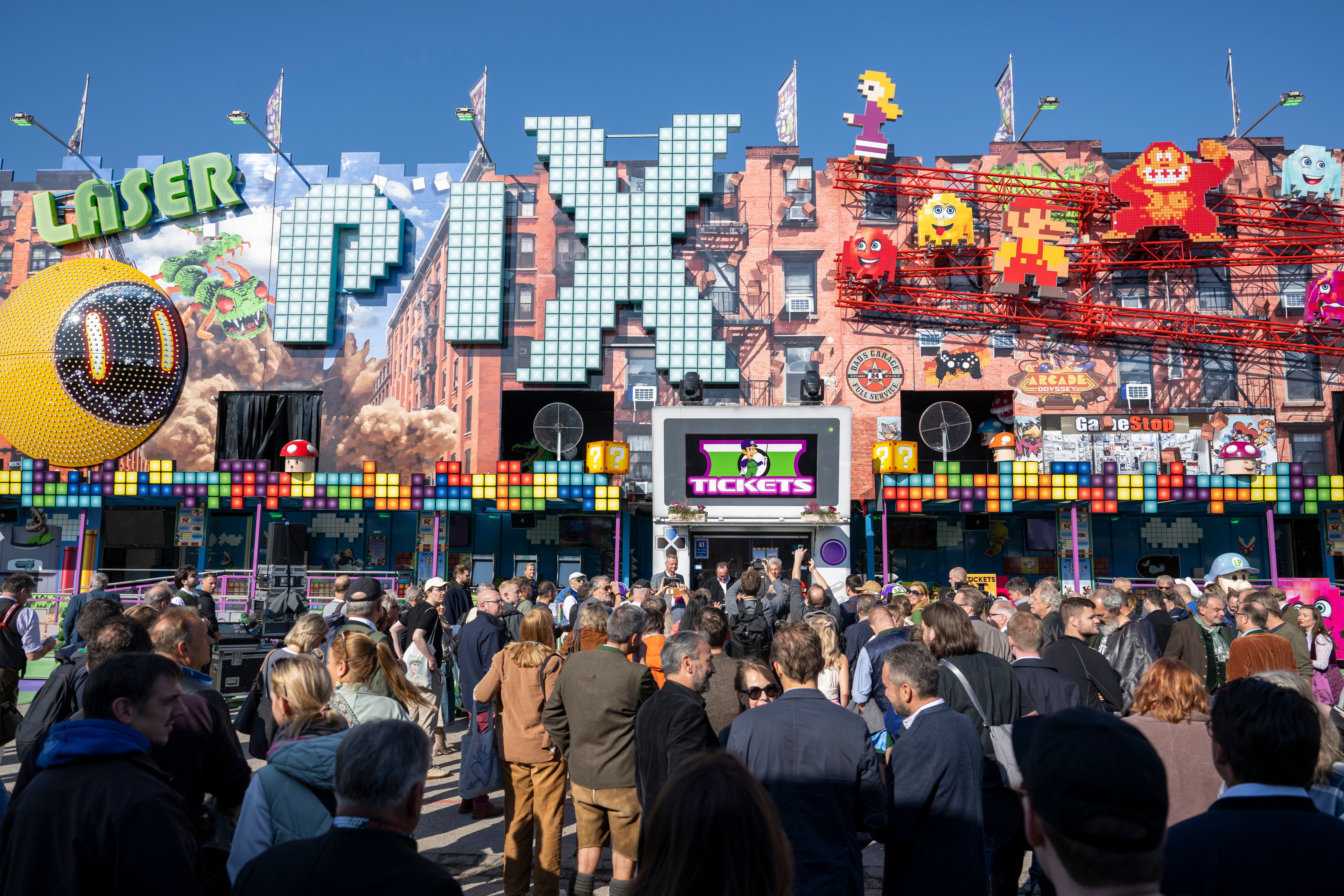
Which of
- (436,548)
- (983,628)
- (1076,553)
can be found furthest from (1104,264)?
(983,628)

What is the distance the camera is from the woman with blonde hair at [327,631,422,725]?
5250mm

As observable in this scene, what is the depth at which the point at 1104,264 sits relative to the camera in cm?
2767

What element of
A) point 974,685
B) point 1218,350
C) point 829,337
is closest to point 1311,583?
point 1218,350

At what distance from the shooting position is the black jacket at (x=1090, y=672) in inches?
245

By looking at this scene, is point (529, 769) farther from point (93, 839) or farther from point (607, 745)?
point (93, 839)

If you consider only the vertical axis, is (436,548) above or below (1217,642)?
above

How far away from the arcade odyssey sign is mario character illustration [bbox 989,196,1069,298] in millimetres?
24736

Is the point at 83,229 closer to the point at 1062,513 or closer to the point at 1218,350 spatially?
the point at 1062,513

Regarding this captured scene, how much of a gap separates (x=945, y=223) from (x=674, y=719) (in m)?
25.9

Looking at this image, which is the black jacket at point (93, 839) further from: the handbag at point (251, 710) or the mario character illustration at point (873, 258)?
the mario character illustration at point (873, 258)

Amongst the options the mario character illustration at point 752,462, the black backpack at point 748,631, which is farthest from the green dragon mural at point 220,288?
the black backpack at point 748,631

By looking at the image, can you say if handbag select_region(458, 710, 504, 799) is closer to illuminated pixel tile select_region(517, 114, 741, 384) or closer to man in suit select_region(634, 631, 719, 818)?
man in suit select_region(634, 631, 719, 818)

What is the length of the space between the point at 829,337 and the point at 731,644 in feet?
67.1

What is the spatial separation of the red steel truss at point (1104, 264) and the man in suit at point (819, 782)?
Result: 24825 millimetres
